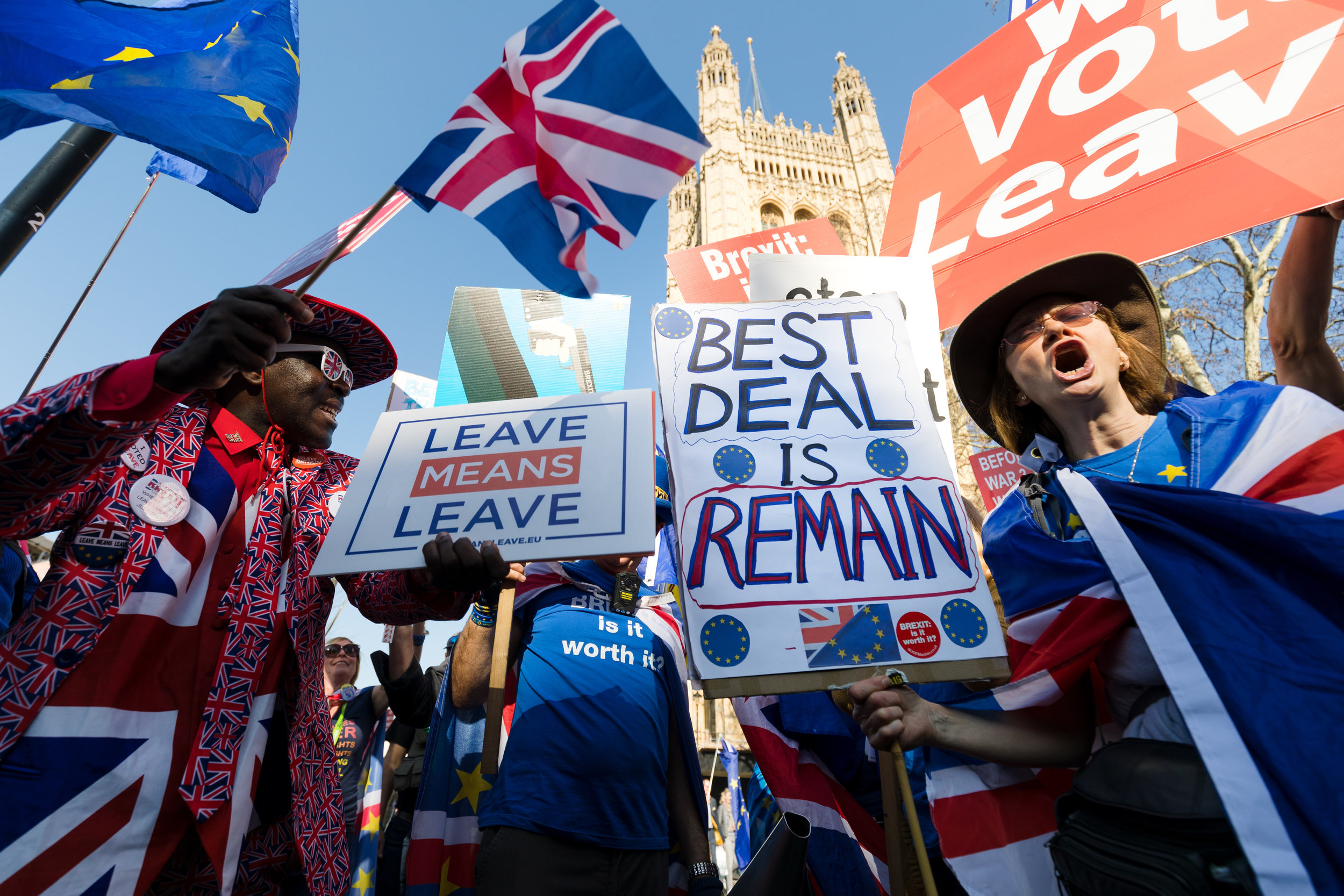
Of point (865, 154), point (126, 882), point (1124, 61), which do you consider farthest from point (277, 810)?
point (865, 154)

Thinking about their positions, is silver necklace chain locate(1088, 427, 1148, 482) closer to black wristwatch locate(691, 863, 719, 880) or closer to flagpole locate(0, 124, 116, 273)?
black wristwatch locate(691, 863, 719, 880)

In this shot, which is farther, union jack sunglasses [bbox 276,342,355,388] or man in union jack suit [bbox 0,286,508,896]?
union jack sunglasses [bbox 276,342,355,388]

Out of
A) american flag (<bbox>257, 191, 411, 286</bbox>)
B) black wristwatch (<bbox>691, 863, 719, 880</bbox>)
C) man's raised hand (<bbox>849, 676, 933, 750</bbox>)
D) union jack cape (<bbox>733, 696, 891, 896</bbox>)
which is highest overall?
american flag (<bbox>257, 191, 411, 286</bbox>)

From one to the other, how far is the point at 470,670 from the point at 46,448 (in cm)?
176

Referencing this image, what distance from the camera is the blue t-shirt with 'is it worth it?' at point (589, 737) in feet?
6.57

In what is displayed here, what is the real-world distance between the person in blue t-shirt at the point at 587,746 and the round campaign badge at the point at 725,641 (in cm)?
38

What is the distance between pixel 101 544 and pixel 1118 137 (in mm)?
3779

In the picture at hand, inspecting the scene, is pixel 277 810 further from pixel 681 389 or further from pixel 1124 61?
pixel 1124 61

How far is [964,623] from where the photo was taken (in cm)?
156

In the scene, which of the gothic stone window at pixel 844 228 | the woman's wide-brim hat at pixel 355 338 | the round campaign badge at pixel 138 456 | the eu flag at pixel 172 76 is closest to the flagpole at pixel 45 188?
the eu flag at pixel 172 76

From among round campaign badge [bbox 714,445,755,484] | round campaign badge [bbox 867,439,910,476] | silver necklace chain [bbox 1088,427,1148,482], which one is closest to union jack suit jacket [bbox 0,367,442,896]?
round campaign badge [bbox 714,445,755,484]

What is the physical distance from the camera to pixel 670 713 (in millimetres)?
2510

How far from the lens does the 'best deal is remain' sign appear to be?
1516 millimetres

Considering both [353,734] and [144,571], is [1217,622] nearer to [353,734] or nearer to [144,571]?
[144,571]
